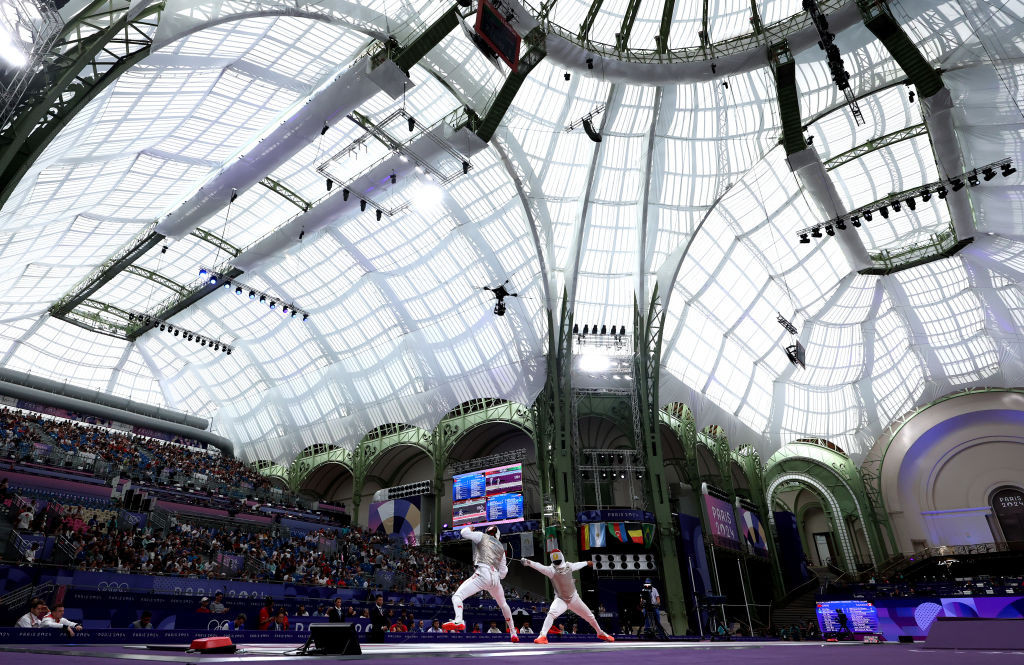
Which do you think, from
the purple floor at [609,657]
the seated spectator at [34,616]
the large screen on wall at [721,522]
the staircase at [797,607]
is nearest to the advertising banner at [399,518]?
the large screen on wall at [721,522]

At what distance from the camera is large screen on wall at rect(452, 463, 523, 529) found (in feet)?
123

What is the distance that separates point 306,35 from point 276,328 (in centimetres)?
2713

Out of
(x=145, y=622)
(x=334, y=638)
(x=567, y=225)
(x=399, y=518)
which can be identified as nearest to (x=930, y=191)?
(x=567, y=225)

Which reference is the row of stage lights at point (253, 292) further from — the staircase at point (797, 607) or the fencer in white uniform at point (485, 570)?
the staircase at point (797, 607)

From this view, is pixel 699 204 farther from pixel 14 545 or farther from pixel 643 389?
pixel 14 545

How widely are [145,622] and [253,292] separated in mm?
24666

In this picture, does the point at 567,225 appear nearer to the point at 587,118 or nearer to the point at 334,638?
the point at 587,118

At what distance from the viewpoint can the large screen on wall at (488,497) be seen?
37.6 m

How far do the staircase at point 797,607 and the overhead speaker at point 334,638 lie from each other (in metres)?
43.3

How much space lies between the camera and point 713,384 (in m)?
→ 44.9

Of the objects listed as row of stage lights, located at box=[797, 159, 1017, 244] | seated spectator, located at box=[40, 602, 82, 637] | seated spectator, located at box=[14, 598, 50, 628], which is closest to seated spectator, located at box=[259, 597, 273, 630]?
seated spectator, located at box=[40, 602, 82, 637]

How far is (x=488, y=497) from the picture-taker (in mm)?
38750

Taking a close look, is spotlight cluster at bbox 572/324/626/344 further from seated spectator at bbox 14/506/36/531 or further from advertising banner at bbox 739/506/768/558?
seated spectator at bbox 14/506/36/531

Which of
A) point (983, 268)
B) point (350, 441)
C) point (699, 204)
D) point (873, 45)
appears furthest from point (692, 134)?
point (350, 441)
